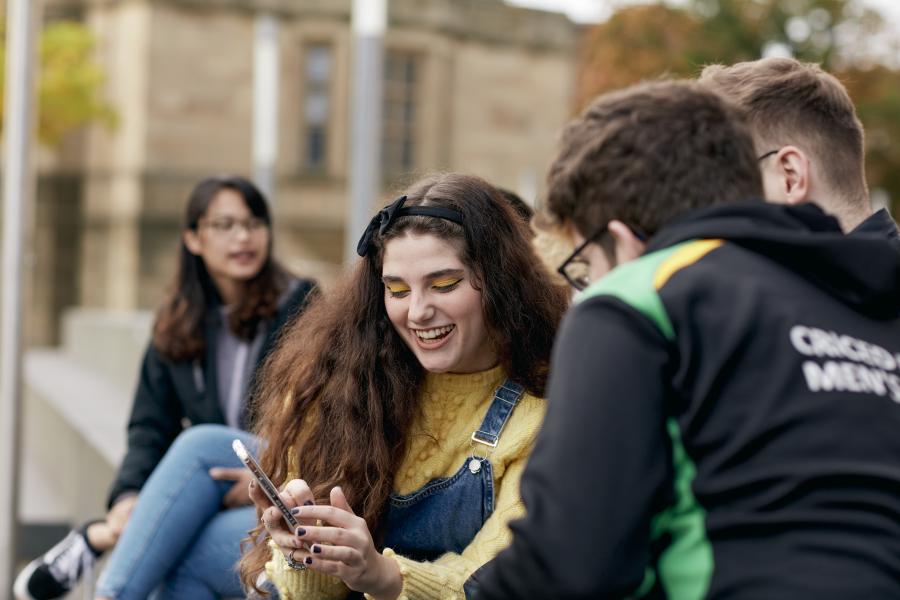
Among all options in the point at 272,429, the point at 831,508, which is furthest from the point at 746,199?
the point at 272,429

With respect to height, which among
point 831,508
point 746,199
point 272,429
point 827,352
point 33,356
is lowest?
point 33,356

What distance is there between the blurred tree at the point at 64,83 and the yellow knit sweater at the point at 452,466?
61.1 ft

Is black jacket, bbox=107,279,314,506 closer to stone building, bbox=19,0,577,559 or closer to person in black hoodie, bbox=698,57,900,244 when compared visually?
person in black hoodie, bbox=698,57,900,244

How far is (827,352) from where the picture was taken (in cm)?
185

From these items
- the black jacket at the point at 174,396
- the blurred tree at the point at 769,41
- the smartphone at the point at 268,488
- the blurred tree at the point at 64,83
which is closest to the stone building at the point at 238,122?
the blurred tree at the point at 64,83

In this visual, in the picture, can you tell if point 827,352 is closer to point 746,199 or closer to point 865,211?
point 746,199

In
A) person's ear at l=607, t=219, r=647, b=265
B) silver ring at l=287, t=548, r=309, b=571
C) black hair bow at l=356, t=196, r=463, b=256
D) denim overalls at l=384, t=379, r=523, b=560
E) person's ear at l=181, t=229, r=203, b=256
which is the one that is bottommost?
silver ring at l=287, t=548, r=309, b=571

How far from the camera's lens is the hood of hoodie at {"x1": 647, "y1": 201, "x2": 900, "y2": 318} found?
1.89 meters

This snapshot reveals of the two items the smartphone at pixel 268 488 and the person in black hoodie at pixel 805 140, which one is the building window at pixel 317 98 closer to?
the person in black hoodie at pixel 805 140

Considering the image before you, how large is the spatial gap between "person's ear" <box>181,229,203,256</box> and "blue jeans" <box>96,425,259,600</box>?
1415 millimetres

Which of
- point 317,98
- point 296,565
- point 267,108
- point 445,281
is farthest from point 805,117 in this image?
point 317,98

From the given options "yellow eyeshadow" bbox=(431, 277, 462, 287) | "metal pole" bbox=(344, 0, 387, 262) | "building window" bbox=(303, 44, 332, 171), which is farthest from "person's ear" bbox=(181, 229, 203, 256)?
"building window" bbox=(303, 44, 332, 171)

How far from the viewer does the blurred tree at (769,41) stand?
19.9 meters

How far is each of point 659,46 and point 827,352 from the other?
19940 mm
